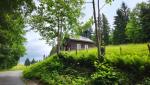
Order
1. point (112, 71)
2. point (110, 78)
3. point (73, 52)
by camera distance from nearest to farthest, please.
→ point (110, 78) → point (112, 71) → point (73, 52)

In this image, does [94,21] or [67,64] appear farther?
[67,64]

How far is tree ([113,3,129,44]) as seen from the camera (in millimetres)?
93963

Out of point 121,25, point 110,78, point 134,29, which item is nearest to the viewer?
point 110,78

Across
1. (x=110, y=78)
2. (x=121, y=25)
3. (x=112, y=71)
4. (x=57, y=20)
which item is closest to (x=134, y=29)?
(x=121, y=25)

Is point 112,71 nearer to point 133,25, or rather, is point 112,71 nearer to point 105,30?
point 133,25

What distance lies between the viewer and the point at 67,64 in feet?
124

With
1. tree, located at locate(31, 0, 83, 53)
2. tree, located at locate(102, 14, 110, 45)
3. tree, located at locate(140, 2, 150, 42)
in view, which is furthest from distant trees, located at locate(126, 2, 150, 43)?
tree, located at locate(31, 0, 83, 53)

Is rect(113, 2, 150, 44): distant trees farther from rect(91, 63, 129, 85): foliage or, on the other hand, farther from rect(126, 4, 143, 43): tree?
rect(91, 63, 129, 85): foliage

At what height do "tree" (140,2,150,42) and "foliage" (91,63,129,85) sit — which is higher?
"tree" (140,2,150,42)

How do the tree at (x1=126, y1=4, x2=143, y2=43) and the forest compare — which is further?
the tree at (x1=126, y1=4, x2=143, y2=43)

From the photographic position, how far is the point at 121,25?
99.8 meters

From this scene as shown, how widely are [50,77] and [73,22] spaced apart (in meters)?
19.6

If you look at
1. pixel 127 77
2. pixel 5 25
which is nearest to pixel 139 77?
pixel 127 77

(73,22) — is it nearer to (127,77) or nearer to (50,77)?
(50,77)
